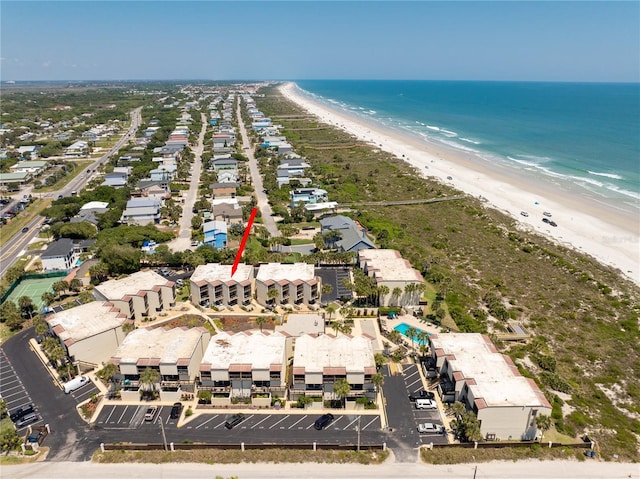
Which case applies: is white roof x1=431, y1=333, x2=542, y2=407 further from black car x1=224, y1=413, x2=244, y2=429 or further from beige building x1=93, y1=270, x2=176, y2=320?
beige building x1=93, y1=270, x2=176, y2=320

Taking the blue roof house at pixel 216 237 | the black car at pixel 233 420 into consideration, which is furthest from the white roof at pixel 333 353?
the blue roof house at pixel 216 237

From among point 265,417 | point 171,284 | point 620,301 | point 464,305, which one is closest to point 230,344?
point 265,417

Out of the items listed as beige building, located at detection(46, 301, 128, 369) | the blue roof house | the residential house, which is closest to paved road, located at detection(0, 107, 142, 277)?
the residential house

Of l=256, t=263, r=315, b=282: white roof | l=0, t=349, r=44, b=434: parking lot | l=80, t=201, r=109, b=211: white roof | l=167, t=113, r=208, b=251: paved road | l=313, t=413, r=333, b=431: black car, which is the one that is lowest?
l=0, t=349, r=44, b=434: parking lot

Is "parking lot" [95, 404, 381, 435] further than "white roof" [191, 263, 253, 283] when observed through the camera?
No

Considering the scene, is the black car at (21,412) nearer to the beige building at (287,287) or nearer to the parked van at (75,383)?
the parked van at (75,383)

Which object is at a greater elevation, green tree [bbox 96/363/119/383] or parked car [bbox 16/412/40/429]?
green tree [bbox 96/363/119/383]

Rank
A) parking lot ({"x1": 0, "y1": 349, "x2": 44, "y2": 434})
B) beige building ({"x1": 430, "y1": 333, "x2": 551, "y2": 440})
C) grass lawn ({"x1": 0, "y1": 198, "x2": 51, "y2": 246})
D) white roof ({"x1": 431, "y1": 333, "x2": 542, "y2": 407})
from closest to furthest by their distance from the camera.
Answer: beige building ({"x1": 430, "y1": 333, "x2": 551, "y2": 440}) → white roof ({"x1": 431, "y1": 333, "x2": 542, "y2": 407}) → parking lot ({"x1": 0, "y1": 349, "x2": 44, "y2": 434}) → grass lawn ({"x1": 0, "y1": 198, "x2": 51, "y2": 246})
